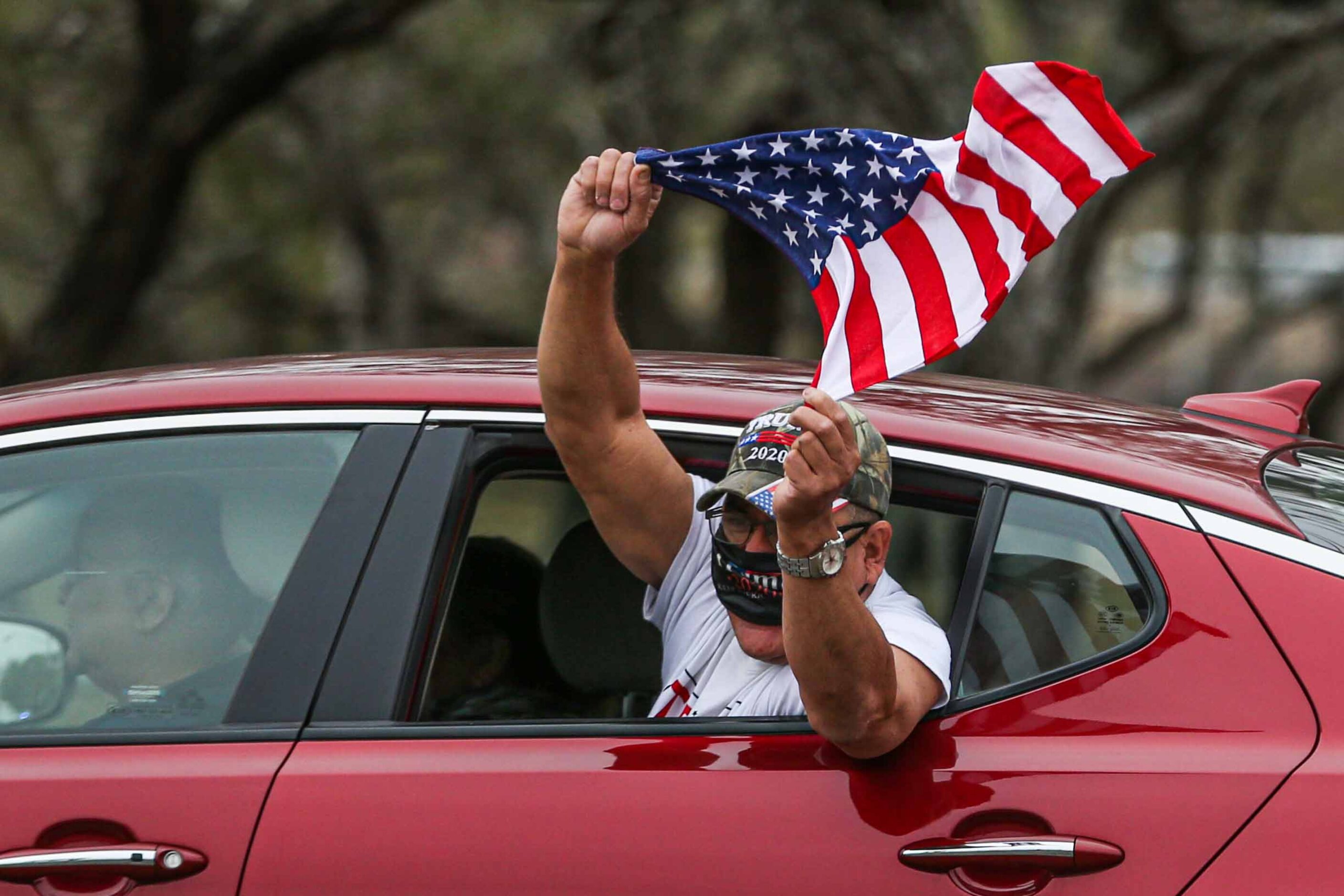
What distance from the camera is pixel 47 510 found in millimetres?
2469

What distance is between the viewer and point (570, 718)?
2.28 m

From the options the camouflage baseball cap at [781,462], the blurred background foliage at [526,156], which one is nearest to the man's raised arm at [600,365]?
the camouflage baseball cap at [781,462]

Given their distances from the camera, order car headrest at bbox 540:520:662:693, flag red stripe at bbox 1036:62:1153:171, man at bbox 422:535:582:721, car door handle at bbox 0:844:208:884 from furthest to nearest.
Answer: car headrest at bbox 540:520:662:693 < man at bbox 422:535:582:721 < flag red stripe at bbox 1036:62:1153:171 < car door handle at bbox 0:844:208:884

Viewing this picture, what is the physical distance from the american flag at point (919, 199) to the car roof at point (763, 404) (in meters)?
0.14

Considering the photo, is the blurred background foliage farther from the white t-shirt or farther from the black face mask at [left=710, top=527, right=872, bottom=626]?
the black face mask at [left=710, top=527, right=872, bottom=626]

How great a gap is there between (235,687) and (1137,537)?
131 cm

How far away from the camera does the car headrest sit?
10.0 ft

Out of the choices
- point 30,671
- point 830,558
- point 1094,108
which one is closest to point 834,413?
point 830,558

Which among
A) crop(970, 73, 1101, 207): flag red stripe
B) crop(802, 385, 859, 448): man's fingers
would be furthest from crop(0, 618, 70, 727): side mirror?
crop(970, 73, 1101, 207): flag red stripe

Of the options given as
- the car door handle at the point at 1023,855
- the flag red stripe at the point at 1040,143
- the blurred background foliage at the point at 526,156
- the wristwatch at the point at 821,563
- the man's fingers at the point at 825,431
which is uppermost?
the blurred background foliage at the point at 526,156

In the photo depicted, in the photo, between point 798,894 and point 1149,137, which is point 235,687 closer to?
point 798,894

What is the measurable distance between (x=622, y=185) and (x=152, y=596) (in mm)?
989

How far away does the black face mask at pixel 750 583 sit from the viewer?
2377mm

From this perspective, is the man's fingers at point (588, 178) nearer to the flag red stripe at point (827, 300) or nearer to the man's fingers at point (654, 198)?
the man's fingers at point (654, 198)
